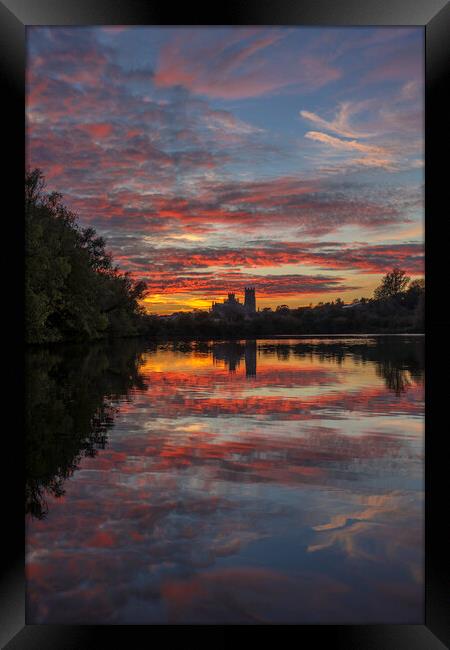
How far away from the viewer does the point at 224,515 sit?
481 centimetres

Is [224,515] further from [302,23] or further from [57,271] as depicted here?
[57,271]

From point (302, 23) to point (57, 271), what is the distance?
30.9 metres

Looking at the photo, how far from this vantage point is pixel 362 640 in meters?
3.22

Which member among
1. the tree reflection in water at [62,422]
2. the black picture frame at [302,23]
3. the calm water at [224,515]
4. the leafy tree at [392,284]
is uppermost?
the leafy tree at [392,284]

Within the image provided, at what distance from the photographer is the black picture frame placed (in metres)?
3.85

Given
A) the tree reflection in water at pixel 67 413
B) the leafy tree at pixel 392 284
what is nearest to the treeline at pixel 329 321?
the leafy tree at pixel 392 284

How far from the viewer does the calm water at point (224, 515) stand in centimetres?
349

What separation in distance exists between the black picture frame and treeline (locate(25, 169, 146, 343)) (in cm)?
1934

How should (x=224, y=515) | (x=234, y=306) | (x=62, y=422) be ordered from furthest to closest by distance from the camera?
(x=234, y=306), (x=62, y=422), (x=224, y=515)

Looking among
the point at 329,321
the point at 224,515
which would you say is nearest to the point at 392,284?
the point at 329,321

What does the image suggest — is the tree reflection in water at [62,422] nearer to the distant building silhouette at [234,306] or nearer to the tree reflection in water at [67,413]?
the tree reflection in water at [67,413]

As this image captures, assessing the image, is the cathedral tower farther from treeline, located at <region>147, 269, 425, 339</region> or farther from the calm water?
the calm water

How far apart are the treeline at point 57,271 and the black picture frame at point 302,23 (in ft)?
63.5

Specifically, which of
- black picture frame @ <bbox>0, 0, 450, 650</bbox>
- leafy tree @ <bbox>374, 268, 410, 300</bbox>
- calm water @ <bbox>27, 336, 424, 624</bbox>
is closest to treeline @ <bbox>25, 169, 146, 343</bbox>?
calm water @ <bbox>27, 336, 424, 624</bbox>
